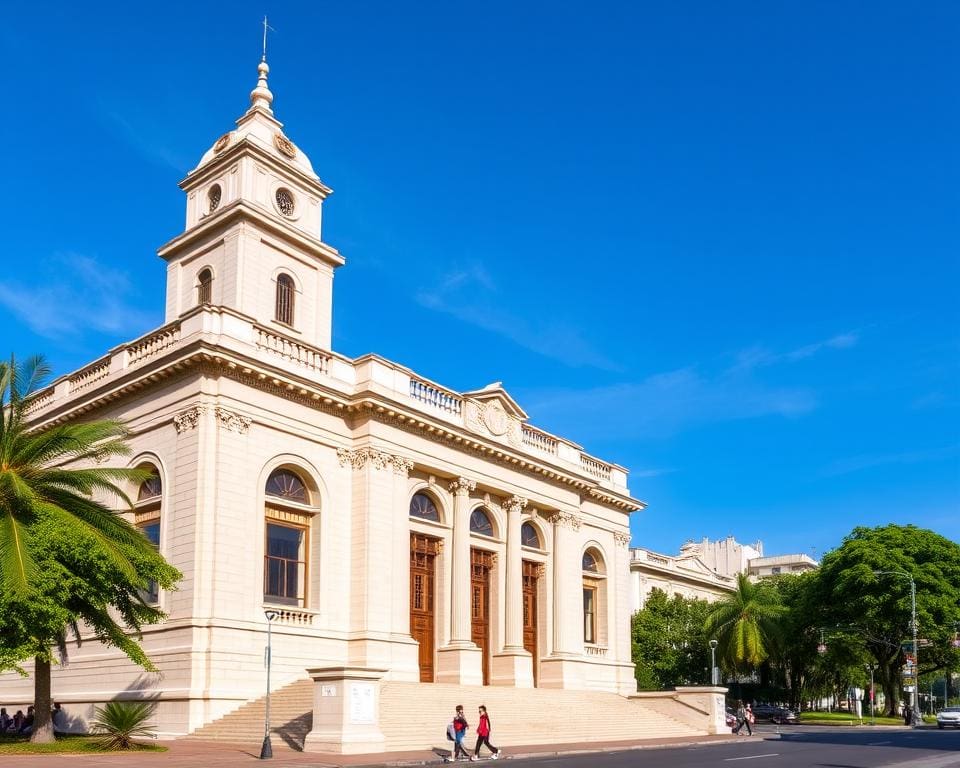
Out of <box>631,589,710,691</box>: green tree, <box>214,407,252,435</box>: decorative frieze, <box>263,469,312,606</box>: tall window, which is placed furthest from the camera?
<box>631,589,710,691</box>: green tree

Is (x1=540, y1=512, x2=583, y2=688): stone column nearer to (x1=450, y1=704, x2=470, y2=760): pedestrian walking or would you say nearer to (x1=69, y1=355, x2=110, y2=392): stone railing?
(x1=450, y1=704, x2=470, y2=760): pedestrian walking

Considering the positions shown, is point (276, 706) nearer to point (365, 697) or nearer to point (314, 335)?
point (365, 697)

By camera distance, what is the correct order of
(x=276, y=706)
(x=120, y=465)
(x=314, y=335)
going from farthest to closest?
(x=314, y=335), (x=120, y=465), (x=276, y=706)

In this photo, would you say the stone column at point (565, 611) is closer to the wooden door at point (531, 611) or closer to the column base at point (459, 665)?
the wooden door at point (531, 611)

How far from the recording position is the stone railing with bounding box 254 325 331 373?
32.8 meters

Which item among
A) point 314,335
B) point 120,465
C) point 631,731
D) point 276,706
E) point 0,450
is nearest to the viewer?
point 0,450

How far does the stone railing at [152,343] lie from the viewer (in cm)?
3200

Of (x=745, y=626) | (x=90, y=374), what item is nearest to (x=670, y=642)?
(x=745, y=626)

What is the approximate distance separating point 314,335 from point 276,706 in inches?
640

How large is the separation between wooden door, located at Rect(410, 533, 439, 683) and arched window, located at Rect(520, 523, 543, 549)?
5.87 m

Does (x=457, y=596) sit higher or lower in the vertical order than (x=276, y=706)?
higher

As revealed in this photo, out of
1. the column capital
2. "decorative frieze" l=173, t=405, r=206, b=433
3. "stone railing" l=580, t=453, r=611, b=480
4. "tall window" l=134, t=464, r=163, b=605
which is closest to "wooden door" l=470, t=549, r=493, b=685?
the column capital

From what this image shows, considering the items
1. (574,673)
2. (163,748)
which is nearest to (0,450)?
(163,748)

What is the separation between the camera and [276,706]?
93.6 feet
